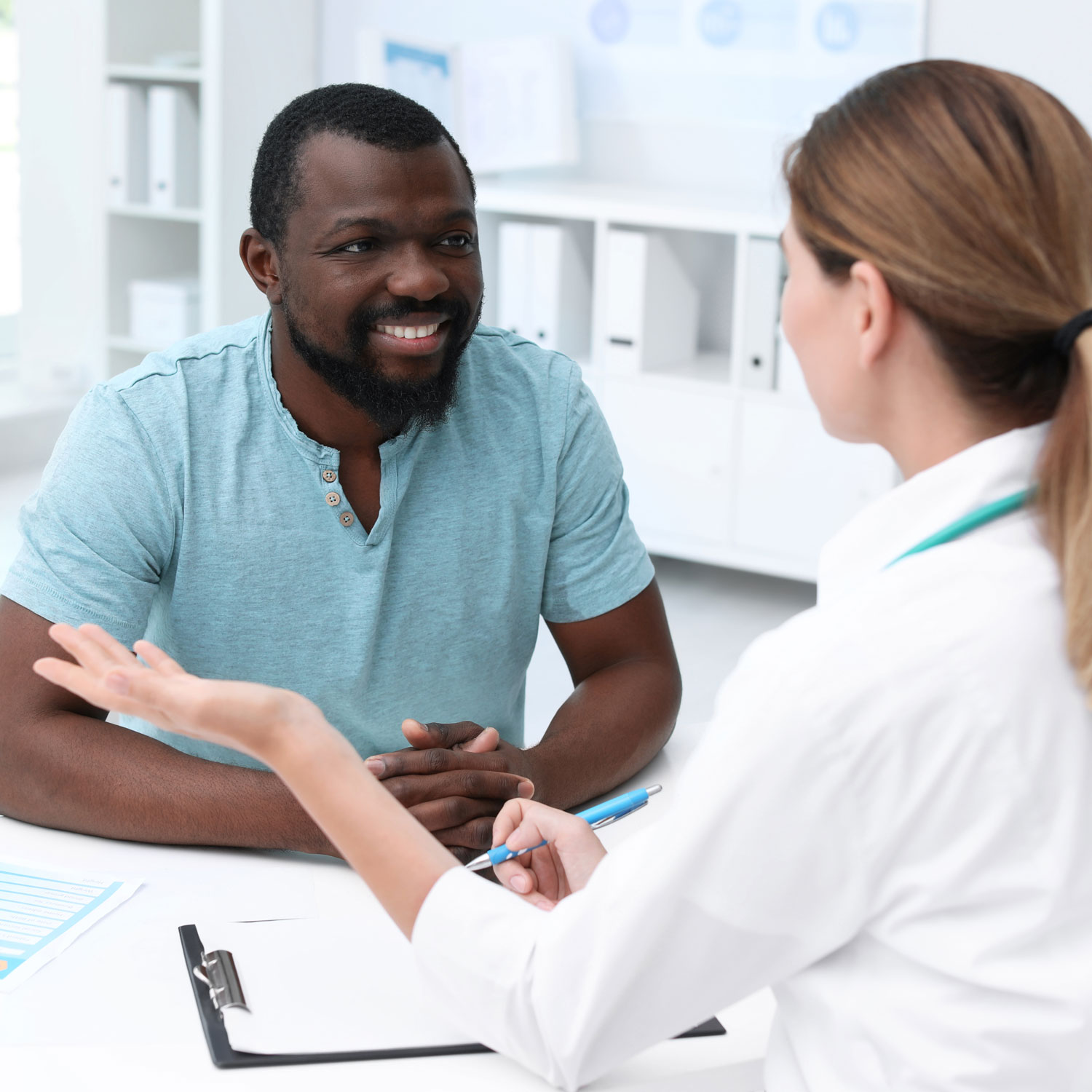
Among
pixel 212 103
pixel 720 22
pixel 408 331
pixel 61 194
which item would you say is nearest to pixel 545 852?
pixel 408 331

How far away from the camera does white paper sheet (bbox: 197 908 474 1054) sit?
90 cm

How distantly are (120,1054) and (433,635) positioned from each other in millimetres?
659

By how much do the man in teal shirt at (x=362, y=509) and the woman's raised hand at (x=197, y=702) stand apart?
370 millimetres

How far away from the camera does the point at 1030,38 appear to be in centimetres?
354

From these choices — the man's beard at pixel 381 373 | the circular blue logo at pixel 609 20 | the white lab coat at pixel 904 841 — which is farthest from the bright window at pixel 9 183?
the white lab coat at pixel 904 841

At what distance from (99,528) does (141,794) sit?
0.28 m

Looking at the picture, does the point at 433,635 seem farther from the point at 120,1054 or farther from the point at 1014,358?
the point at 1014,358

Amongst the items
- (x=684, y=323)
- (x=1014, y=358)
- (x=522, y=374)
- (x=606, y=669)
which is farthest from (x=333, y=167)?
(x=684, y=323)

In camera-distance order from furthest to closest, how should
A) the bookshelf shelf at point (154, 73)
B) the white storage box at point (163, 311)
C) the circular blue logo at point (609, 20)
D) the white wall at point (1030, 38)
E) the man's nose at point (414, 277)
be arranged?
the white storage box at point (163, 311)
the bookshelf shelf at point (154, 73)
the circular blue logo at point (609, 20)
the white wall at point (1030, 38)
the man's nose at point (414, 277)

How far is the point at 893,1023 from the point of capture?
0.74 meters

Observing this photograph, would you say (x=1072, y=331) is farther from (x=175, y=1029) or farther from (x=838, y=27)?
(x=838, y=27)

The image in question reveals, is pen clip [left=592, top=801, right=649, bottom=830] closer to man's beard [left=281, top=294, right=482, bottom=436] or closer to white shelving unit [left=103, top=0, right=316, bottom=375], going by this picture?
man's beard [left=281, top=294, right=482, bottom=436]

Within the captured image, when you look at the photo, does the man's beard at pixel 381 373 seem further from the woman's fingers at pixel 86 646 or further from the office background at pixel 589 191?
the office background at pixel 589 191

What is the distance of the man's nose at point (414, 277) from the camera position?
1398 mm
